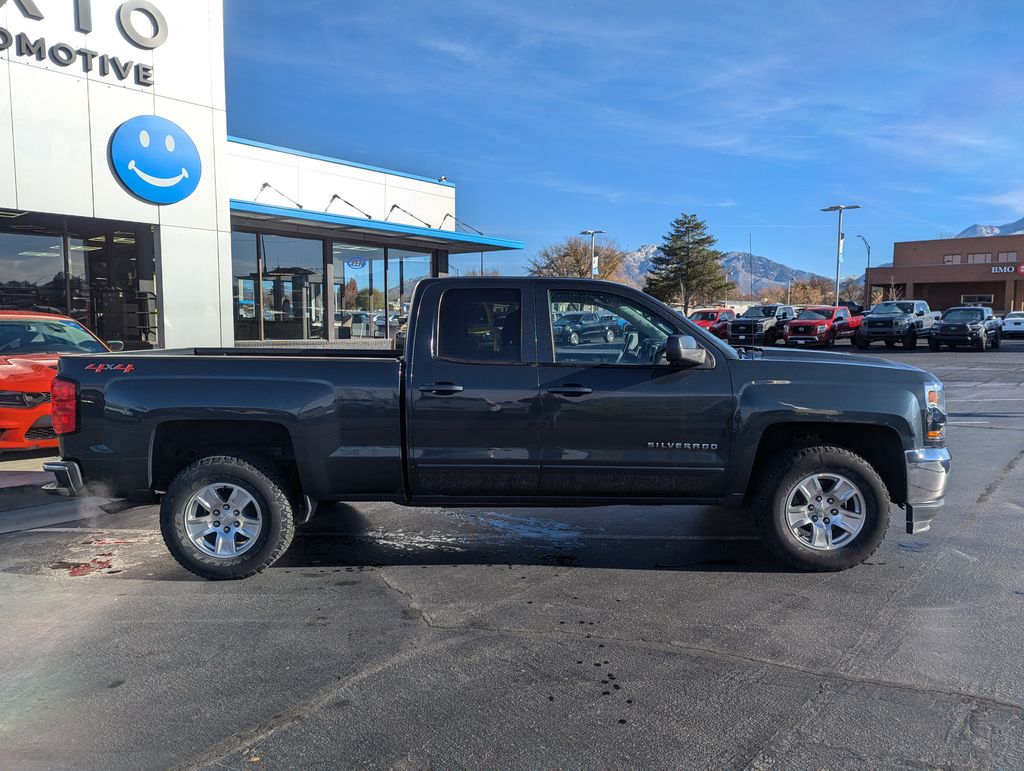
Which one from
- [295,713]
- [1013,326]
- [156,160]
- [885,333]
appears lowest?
[295,713]

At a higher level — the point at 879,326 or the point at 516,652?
the point at 879,326

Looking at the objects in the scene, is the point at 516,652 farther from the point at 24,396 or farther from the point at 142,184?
the point at 142,184

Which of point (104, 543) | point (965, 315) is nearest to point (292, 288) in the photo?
point (104, 543)

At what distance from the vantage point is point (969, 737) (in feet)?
9.82

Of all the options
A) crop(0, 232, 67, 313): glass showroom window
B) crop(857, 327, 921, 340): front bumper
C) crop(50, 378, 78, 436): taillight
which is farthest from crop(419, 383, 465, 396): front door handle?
crop(857, 327, 921, 340): front bumper

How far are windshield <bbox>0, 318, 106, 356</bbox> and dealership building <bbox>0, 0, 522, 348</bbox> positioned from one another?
5.14 metres

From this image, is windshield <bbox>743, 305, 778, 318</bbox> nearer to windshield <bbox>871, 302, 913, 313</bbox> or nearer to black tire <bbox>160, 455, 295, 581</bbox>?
windshield <bbox>871, 302, 913, 313</bbox>

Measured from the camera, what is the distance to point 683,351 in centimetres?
460

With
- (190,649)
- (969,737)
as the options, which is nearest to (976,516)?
(969,737)

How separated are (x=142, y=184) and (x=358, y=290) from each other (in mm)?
9562

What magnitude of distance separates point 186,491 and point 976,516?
6.13m

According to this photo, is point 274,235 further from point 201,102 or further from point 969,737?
point 969,737

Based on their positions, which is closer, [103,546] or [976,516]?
[103,546]

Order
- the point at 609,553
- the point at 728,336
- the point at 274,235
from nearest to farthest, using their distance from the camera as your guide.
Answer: the point at 609,553 → the point at 274,235 → the point at 728,336
